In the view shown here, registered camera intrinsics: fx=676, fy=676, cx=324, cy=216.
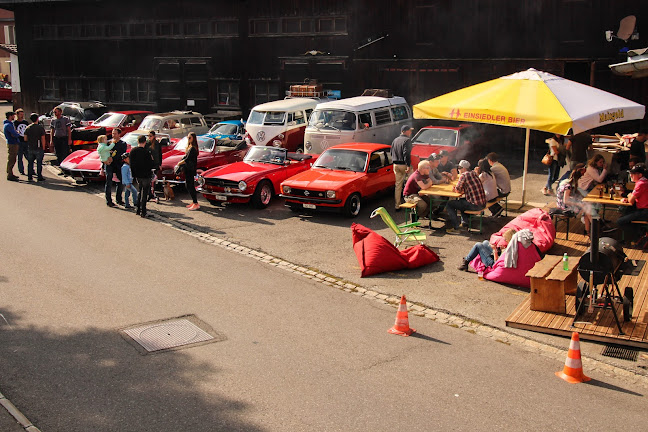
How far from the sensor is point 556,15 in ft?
73.7

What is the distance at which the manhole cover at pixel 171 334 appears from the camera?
28.8 feet

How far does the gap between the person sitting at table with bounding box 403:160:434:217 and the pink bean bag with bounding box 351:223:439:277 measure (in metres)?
2.56

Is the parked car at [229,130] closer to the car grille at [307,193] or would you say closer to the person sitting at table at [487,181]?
the car grille at [307,193]

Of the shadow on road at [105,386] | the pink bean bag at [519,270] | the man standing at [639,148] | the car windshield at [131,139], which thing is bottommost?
the shadow on road at [105,386]

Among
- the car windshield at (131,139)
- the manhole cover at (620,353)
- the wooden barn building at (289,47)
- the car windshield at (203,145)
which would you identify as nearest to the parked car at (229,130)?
the car windshield at (131,139)

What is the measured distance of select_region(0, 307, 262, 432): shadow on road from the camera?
6789mm

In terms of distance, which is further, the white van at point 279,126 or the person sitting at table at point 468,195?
the white van at point 279,126

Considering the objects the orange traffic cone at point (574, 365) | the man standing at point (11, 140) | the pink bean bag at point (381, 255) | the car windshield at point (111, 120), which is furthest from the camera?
the car windshield at point (111, 120)

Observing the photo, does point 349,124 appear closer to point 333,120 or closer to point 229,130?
point 333,120

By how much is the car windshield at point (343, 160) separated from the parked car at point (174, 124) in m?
8.30

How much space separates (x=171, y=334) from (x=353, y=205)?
7540mm

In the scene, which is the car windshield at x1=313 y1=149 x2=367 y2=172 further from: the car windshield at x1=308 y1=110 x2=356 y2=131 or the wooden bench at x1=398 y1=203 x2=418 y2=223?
the car windshield at x1=308 y1=110 x2=356 y2=131

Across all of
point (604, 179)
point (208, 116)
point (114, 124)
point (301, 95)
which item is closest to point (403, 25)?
point (301, 95)

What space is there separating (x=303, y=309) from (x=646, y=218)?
6.86m
